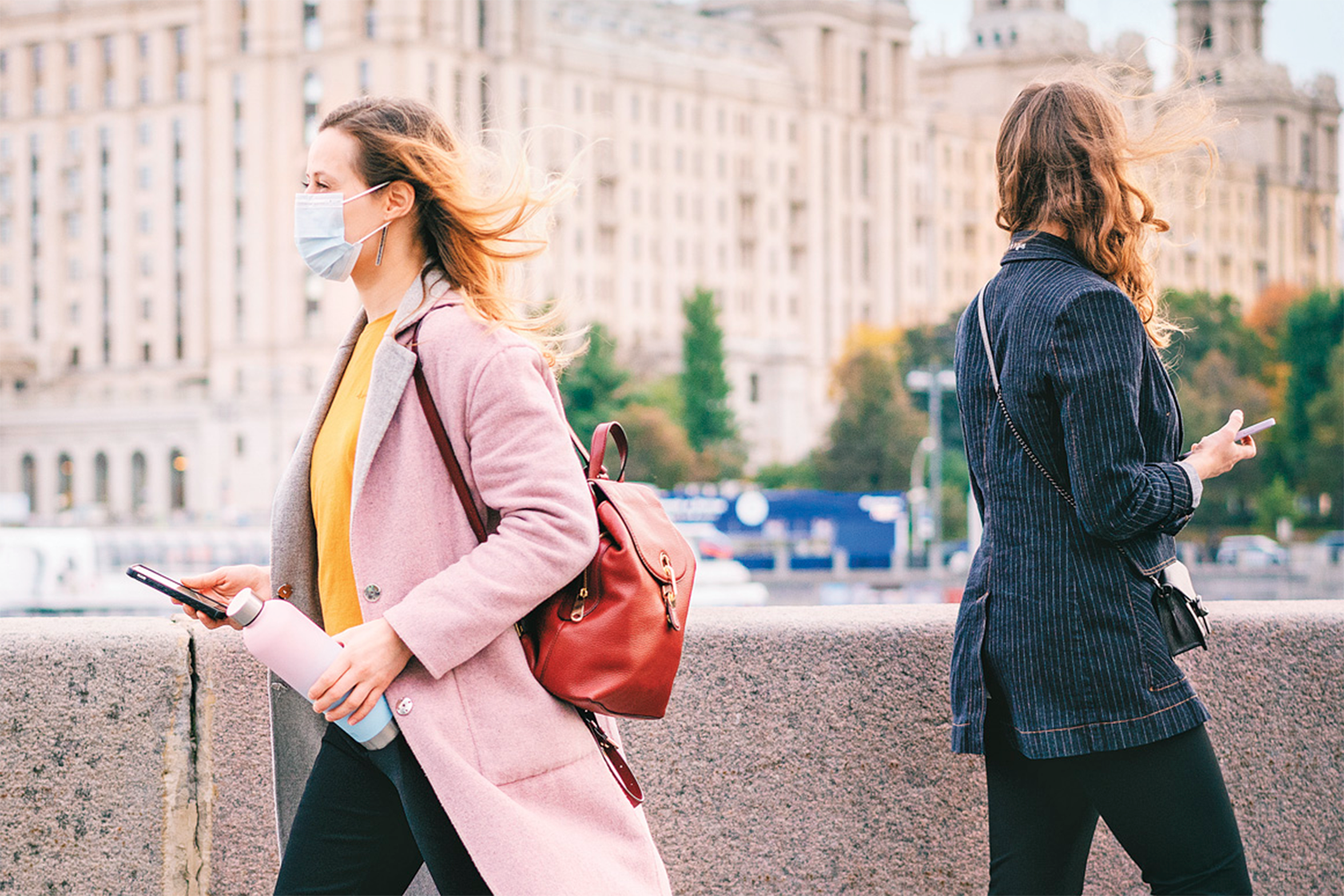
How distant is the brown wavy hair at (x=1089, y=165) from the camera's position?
2230 mm

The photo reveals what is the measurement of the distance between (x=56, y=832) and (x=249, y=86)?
261 ft

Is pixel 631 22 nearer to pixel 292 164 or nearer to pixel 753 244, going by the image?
pixel 753 244

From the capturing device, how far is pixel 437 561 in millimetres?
2008

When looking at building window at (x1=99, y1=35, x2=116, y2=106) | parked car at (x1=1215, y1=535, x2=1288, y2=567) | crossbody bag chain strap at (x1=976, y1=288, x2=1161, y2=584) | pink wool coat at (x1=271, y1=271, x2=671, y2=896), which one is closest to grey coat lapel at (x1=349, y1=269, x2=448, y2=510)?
pink wool coat at (x1=271, y1=271, x2=671, y2=896)

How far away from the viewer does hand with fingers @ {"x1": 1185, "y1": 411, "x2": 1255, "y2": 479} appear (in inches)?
87.2

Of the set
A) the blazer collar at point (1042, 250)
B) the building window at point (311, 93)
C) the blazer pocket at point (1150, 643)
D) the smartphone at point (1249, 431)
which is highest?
the building window at point (311, 93)

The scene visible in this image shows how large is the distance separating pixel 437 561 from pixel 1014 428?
0.81m

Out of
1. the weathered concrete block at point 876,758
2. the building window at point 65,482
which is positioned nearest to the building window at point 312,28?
the building window at point 65,482

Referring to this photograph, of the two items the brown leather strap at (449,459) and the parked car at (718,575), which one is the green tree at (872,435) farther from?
the brown leather strap at (449,459)

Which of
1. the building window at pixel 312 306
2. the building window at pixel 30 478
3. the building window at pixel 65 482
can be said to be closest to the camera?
the building window at pixel 312 306

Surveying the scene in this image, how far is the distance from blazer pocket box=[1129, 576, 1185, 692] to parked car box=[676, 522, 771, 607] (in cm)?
2628

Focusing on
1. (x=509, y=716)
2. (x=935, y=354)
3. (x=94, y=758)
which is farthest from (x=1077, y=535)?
(x=935, y=354)

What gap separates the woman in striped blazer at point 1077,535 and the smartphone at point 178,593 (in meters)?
1.03

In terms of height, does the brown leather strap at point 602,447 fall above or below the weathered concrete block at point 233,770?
above
